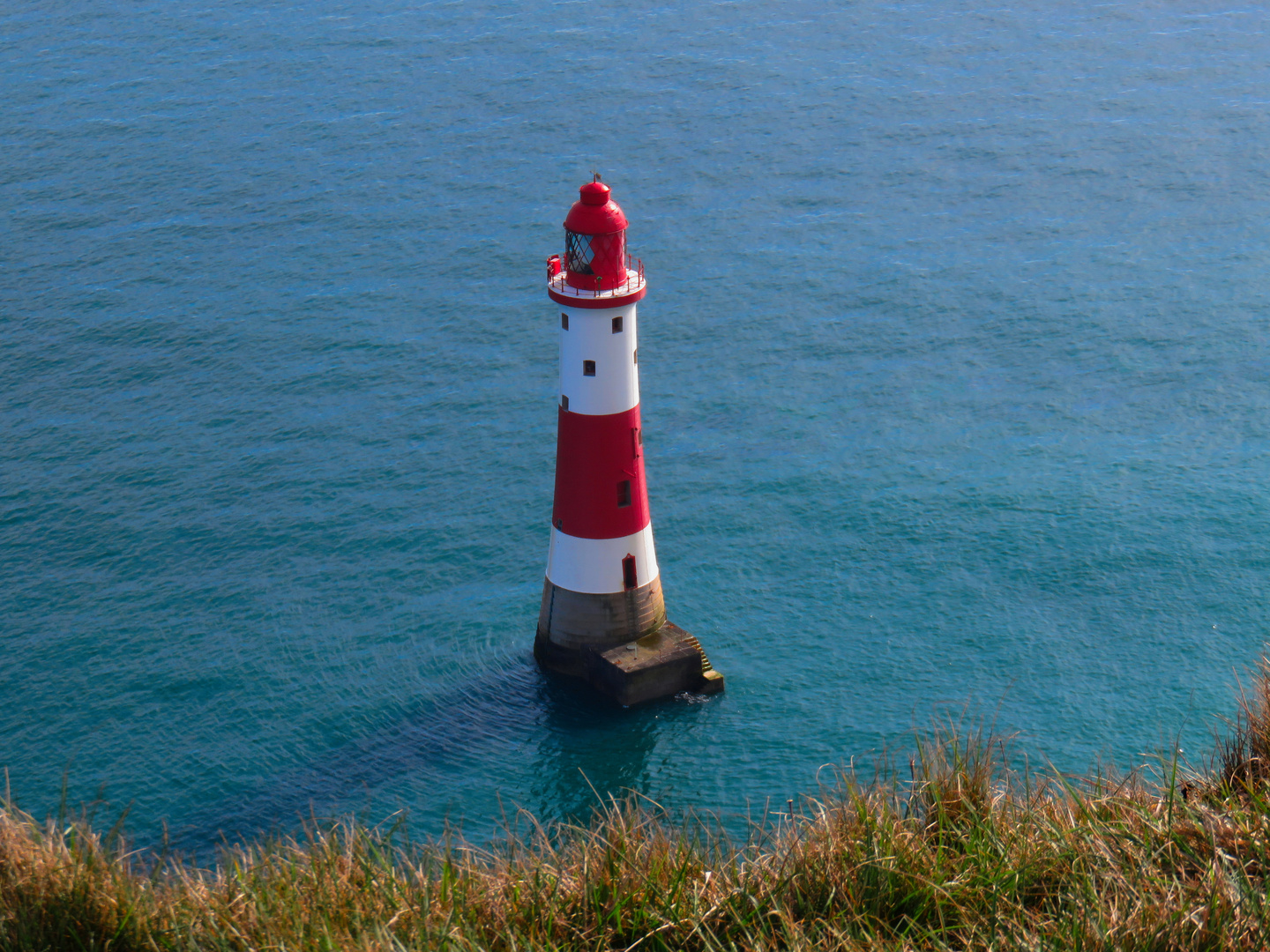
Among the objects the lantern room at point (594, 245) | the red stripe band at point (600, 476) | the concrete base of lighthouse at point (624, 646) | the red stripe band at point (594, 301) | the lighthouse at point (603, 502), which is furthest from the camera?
the concrete base of lighthouse at point (624, 646)

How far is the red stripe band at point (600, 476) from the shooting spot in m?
32.2

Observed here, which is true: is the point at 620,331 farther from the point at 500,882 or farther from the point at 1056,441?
the point at 1056,441

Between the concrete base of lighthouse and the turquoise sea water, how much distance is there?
844 millimetres

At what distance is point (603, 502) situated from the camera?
108 ft

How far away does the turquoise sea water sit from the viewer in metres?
34.9

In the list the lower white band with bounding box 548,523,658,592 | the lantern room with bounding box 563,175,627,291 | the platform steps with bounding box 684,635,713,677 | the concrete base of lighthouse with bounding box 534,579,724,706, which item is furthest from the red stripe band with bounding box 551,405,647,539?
the platform steps with bounding box 684,635,713,677

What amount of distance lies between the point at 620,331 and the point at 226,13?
3099 inches

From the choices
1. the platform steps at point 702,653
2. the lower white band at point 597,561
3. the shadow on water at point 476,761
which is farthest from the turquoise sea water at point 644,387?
the lower white band at point 597,561

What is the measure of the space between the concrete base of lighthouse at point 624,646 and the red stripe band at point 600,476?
2028mm

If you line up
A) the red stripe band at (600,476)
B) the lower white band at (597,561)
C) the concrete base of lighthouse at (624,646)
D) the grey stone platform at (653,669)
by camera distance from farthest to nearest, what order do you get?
the concrete base of lighthouse at (624,646) → the grey stone platform at (653,669) → the lower white band at (597,561) → the red stripe band at (600,476)

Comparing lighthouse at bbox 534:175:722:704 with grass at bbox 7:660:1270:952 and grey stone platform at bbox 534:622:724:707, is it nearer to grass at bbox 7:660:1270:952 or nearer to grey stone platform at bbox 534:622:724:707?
grey stone platform at bbox 534:622:724:707

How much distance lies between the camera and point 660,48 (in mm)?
90750

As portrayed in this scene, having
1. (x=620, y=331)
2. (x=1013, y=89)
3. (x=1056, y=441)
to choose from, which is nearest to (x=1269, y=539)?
(x=1056, y=441)

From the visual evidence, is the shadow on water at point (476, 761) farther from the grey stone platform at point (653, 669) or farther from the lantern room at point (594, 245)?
the lantern room at point (594, 245)
